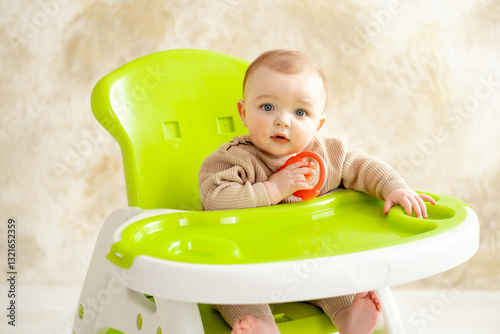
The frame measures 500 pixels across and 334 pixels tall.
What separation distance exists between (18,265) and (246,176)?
105 centimetres

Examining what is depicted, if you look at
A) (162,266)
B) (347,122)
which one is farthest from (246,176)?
(347,122)

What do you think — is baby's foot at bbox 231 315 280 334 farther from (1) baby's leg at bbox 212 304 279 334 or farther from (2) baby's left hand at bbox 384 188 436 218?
(2) baby's left hand at bbox 384 188 436 218

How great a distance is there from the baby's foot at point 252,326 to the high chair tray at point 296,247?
104 millimetres

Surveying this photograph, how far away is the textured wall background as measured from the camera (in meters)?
1.85

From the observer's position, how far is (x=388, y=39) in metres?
1.93

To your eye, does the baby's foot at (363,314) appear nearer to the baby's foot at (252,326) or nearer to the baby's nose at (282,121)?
the baby's foot at (252,326)

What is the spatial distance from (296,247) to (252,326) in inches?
5.1

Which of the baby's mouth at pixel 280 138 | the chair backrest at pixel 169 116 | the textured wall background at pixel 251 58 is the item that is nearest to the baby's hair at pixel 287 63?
the baby's mouth at pixel 280 138

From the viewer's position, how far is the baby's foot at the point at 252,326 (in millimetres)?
928

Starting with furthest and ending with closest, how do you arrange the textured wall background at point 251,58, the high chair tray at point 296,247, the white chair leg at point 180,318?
the textured wall background at point 251,58 < the white chair leg at point 180,318 < the high chair tray at point 296,247

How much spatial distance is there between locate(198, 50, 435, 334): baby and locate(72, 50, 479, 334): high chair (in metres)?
0.03

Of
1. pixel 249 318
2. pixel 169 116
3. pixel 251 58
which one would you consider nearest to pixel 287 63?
pixel 169 116

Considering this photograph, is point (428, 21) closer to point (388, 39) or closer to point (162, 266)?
point (388, 39)

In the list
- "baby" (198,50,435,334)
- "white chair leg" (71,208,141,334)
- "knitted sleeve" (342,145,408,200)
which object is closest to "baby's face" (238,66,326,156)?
"baby" (198,50,435,334)
